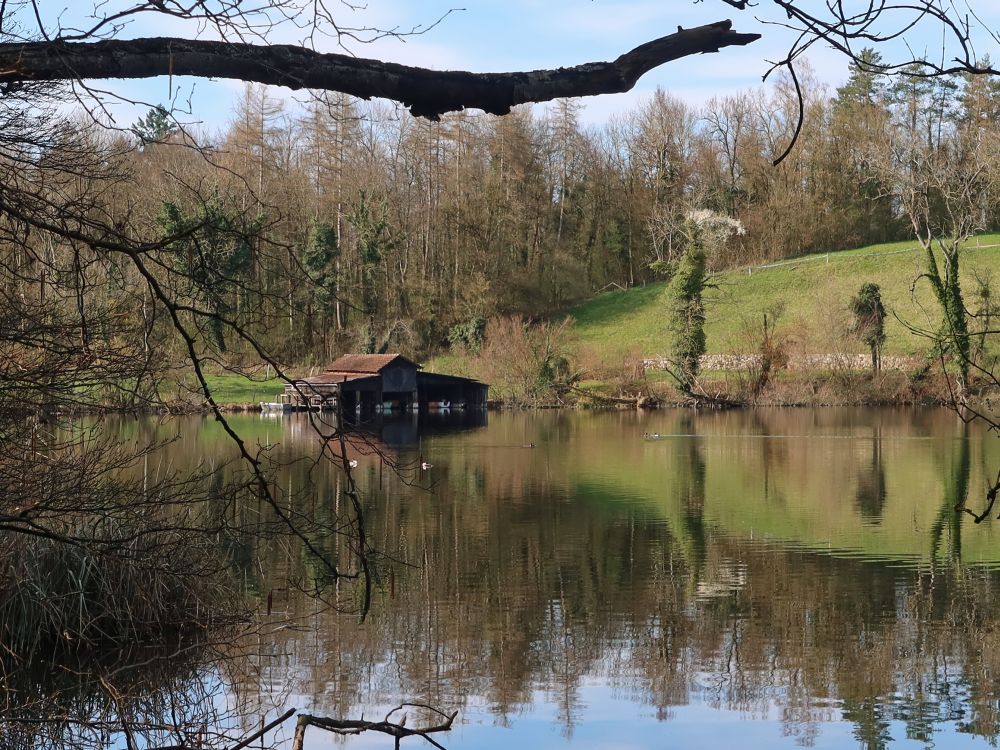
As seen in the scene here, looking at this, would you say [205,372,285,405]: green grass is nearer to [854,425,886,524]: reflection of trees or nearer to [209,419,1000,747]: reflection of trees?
[854,425,886,524]: reflection of trees

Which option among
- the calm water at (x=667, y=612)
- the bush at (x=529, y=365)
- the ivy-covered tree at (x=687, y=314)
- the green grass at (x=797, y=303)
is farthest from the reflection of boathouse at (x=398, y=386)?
the calm water at (x=667, y=612)

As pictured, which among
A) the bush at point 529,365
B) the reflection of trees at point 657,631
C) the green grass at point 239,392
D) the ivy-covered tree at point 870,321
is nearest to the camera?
the reflection of trees at point 657,631

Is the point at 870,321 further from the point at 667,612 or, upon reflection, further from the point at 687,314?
the point at 667,612

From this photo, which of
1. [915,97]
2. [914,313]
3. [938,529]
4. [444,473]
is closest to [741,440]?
[444,473]

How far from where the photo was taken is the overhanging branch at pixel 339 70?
274 cm

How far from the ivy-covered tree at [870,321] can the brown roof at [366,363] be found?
1880 cm

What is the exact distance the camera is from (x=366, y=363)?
49.2 meters

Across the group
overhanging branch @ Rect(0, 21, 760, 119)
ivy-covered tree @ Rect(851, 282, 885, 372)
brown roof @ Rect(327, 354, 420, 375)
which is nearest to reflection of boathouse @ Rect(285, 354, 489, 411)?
brown roof @ Rect(327, 354, 420, 375)

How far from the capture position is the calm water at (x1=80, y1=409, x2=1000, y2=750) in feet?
29.8

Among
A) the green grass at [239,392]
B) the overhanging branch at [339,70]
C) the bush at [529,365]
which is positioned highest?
the overhanging branch at [339,70]

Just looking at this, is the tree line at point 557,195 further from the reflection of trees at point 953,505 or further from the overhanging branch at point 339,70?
the overhanging branch at point 339,70

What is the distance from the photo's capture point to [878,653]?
1066 cm

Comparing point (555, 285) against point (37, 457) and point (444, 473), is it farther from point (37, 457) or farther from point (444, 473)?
point (37, 457)

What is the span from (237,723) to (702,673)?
4.00 metres
